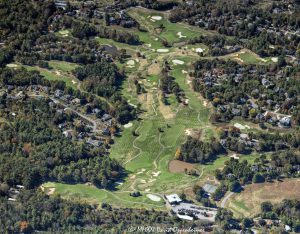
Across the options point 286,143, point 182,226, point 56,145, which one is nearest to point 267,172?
point 286,143

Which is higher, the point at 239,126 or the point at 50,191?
the point at 239,126

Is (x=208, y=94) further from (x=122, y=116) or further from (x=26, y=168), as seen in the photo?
(x=26, y=168)

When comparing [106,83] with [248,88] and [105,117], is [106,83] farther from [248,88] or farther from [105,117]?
[248,88]

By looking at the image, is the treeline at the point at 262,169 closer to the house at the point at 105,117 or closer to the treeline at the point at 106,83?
the treeline at the point at 106,83

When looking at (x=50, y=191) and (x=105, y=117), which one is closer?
(x=50, y=191)

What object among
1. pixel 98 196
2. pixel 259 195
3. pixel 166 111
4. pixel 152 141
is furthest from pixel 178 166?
pixel 166 111

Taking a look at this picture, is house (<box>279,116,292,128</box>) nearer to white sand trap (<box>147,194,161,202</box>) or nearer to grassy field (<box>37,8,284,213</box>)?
grassy field (<box>37,8,284,213</box>)
